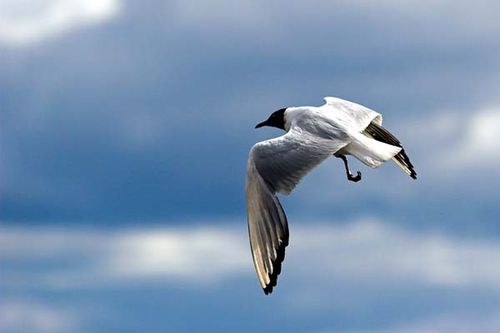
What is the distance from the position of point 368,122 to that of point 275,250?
5.74 metres

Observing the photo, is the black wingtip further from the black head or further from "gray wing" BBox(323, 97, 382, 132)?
the black head

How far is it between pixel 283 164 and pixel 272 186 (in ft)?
1.59

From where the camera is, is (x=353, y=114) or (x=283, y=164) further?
(x=353, y=114)

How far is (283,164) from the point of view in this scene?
23578 mm

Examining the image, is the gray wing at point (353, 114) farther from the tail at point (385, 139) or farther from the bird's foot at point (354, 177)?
the bird's foot at point (354, 177)

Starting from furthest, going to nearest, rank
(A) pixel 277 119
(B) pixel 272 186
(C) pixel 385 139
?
(A) pixel 277 119 < (C) pixel 385 139 < (B) pixel 272 186

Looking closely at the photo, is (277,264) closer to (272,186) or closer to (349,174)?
(272,186)

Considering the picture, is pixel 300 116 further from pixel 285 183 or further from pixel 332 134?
pixel 285 183

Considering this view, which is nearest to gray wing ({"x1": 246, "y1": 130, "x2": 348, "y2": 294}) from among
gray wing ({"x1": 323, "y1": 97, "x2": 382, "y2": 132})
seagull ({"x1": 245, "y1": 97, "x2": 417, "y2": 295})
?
seagull ({"x1": 245, "y1": 97, "x2": 417, "y2": 295})

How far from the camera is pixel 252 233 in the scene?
920 inches

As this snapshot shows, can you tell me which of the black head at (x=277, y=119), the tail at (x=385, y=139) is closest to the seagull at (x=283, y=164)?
the tail at (x=385, y=139)

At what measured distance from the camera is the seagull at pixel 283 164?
2311cm

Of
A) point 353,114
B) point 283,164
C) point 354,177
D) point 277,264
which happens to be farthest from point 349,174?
point 277,264

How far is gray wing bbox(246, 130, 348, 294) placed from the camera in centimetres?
2308
